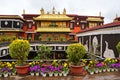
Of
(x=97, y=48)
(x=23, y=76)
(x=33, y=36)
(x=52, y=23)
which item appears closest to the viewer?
(x=23, y=76)

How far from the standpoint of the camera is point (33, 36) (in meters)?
41.8

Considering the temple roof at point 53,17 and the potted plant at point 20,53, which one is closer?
the potted plant at point 20,53

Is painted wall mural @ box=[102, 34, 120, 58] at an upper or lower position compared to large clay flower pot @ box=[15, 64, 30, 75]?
upper

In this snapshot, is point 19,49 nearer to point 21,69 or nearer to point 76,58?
point 21,69

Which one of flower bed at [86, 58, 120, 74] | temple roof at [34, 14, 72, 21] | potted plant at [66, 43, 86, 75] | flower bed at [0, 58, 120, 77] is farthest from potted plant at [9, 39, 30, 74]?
temple roof at [34, 14, 72, 21]

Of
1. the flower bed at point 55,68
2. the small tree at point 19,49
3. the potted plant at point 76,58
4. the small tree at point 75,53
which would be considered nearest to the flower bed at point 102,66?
the flower bed at point 55,68

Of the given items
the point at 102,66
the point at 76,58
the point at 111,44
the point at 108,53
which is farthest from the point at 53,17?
the point at 76,58

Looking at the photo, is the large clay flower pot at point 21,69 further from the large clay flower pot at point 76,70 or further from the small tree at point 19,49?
the large clay flower pot at point 76,70

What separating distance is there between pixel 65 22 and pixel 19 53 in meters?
28.7

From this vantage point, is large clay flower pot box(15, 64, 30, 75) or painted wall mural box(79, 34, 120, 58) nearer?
large clay flower pot box(15, 64, 30, 75)

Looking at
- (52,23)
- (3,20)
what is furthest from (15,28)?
(52,23)

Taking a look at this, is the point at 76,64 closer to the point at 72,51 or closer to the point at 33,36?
the point at 72,51

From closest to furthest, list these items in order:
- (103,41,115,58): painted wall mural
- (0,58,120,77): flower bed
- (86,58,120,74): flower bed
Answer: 1. (0,58,120,77): flower bed
2. (86,58,120,74): flower bed
3. (103,41,115,58): painted wall mural

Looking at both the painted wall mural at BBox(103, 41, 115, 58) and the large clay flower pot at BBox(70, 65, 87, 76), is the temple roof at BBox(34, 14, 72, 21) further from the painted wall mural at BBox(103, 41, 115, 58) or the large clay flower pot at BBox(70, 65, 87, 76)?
the large clay flower pot at BBox(70, 65, 87, 76)
